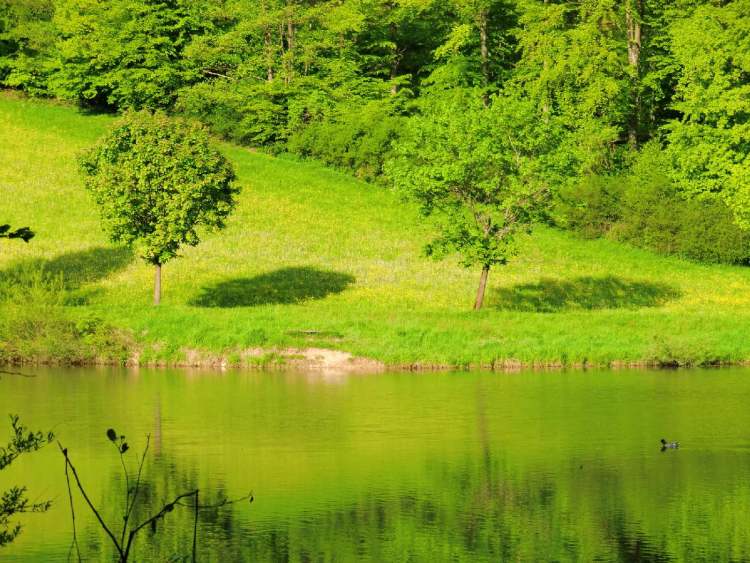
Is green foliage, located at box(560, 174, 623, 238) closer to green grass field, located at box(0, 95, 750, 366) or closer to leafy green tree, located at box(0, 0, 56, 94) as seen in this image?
green grass field, located at box(0, 95, 750, 366)

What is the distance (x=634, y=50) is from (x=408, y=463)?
61295 millimetres

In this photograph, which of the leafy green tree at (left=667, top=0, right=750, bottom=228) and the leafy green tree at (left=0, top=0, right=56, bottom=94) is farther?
the leafy green tree at (left=0, top=0, right=56, bottom=94)

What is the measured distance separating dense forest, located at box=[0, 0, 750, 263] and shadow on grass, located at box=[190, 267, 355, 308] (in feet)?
46.6

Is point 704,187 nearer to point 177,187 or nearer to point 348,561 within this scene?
point 177,187

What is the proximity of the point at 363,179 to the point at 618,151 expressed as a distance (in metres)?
17.3

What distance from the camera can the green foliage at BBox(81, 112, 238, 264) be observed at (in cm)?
5638

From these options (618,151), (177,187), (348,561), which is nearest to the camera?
(348,561)

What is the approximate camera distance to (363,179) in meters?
89.5

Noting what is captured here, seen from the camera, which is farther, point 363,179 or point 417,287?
point 363,179

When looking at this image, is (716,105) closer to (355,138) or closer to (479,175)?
(479,175)

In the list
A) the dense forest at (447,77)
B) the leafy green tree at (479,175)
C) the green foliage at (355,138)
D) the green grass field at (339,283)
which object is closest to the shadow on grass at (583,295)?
the green grass field at (339,283)

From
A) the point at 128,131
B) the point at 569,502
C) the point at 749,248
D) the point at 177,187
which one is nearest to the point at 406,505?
the point at 569,502

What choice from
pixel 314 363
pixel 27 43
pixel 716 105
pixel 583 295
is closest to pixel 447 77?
pixel 716 105

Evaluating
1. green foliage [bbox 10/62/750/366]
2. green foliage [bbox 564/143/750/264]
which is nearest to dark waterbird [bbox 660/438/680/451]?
green foliage [bbox 10/62/750/366]
